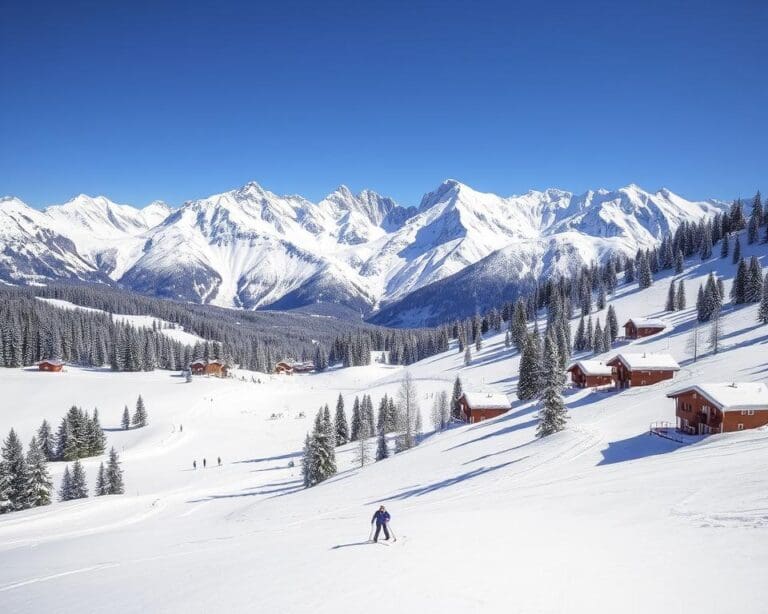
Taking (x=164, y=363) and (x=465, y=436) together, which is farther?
(x=164, y=363)

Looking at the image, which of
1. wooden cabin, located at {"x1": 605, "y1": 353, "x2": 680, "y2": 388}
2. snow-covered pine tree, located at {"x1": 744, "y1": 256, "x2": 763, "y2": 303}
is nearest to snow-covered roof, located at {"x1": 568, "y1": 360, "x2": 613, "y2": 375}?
wooden cabin, located at {"x1": 605, "y1": 353, "x2": 680, "y2": 388}

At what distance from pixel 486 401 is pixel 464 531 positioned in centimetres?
5301

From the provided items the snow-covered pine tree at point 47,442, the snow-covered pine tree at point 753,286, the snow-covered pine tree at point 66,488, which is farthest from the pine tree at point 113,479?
the snow-covered pine tree at point 753,286

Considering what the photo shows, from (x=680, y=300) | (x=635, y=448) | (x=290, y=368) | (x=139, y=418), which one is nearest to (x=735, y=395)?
(x=635, y=448)

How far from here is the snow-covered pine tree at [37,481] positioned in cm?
5350

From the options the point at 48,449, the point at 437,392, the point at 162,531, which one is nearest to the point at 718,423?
the point at 162,531

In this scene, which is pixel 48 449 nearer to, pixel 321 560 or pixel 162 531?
pixel 162 531

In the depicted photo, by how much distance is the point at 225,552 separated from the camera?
2083 centimetres

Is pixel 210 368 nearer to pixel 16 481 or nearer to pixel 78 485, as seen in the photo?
pixel 78 485

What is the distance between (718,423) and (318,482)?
1465 inches

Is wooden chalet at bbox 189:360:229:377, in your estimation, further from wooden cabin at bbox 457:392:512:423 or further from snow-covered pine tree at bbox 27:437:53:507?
wooden cabin at bbox 457:392:512:423

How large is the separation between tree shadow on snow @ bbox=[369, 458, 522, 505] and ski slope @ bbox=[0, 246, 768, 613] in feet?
0.95

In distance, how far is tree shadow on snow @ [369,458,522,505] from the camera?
34344 mm

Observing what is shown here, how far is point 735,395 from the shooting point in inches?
1551
